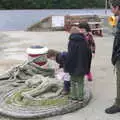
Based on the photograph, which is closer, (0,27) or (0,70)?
(0,70)

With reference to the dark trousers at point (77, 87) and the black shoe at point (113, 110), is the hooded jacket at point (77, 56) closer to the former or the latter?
the dark trousers at point (77, 87)

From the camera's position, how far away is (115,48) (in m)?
4.28

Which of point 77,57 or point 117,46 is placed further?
point 77,57

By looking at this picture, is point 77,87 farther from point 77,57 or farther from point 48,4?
point 48,4

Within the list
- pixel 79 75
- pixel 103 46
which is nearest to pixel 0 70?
pixel 79 75

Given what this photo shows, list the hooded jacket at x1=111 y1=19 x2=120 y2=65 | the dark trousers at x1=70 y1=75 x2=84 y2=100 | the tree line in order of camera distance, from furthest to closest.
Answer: the tree line, the dark trousers at x1=70 y1=75 x2=84 y2=100, the hooded jacket at x1=111 y1=19 x2=120 y2=65

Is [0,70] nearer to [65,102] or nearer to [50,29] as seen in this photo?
[65,102]

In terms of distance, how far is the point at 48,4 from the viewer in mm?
34969

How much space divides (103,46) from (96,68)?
316 cm

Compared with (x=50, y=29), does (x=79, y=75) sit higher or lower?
higher

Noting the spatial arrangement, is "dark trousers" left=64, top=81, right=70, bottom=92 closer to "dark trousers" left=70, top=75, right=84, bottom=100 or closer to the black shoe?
"dark trousers" left=70, top=75, right=84, bottom=100

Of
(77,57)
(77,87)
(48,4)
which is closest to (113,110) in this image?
(77,87)

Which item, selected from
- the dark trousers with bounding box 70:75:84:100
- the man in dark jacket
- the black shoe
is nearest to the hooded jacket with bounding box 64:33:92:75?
the man in dark jacket

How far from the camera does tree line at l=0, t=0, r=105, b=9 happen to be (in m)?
35.1
